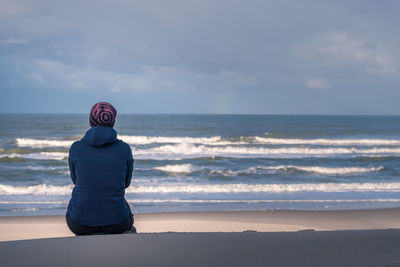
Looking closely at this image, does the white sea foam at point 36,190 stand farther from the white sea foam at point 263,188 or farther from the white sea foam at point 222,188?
the white sea foam at point 263,188

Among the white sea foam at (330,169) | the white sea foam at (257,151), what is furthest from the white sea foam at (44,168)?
the white sea foam at (330,169)

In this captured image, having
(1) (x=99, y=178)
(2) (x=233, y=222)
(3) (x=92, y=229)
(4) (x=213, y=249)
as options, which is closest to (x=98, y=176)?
(1) (x=99, y=178)

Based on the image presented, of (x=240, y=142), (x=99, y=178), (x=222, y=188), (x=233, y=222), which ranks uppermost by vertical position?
(x=240, y=142)

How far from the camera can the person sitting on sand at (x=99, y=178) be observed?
9.66ft

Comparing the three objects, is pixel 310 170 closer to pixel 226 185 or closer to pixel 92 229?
pixel 226 185

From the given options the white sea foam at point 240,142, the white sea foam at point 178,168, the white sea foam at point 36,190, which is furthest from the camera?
the white sea foam at point 240,142

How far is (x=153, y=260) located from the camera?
2102 mm

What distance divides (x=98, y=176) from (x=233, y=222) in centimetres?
460

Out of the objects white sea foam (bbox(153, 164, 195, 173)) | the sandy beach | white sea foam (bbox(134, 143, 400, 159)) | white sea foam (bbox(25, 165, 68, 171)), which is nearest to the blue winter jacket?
the sandy beach

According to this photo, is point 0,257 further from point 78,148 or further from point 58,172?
point 58,172

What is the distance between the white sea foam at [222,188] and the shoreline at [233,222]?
9.13 ft

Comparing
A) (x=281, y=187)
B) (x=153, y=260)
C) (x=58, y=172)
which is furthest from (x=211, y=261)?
(x=58, y=172)

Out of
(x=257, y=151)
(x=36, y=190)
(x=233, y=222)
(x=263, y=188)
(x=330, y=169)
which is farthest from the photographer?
(x=257, y=151)

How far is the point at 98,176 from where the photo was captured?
116 inches
